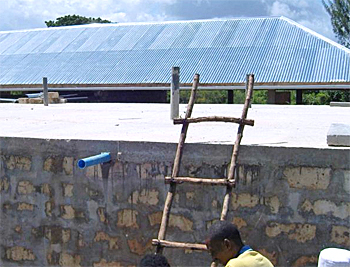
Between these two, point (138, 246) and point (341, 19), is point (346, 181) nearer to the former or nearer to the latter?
point (138, 246)

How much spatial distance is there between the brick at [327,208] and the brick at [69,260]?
7.22 ft

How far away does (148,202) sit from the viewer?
180 inches

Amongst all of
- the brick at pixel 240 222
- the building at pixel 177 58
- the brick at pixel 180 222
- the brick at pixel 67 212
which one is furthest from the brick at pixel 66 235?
the building at pixel 177 58

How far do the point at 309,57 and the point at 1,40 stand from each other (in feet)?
51.5

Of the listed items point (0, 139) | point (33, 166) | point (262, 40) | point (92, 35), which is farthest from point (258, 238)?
point (92, 35)

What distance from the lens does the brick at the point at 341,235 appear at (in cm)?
403

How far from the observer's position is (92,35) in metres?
23.2

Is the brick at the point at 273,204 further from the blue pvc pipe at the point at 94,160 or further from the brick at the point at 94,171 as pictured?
the brick at the point at 94,171

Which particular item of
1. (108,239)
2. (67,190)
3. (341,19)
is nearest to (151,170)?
(108,239)

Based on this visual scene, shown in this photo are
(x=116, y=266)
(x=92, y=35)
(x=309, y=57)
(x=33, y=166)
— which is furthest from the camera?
(x=92, y=35)

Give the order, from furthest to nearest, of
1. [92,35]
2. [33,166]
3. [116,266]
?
1. [92,35]
2. [33,166]
3. [116,266]

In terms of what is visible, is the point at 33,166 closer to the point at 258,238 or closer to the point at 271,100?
the point at 258,238

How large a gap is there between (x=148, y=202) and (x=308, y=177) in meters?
1.45

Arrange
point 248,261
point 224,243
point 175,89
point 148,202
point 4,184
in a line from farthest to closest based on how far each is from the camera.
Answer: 1. point 175,89
2. point 4,184
3. point 148,202
4. point 224,243
5. point 248,261
